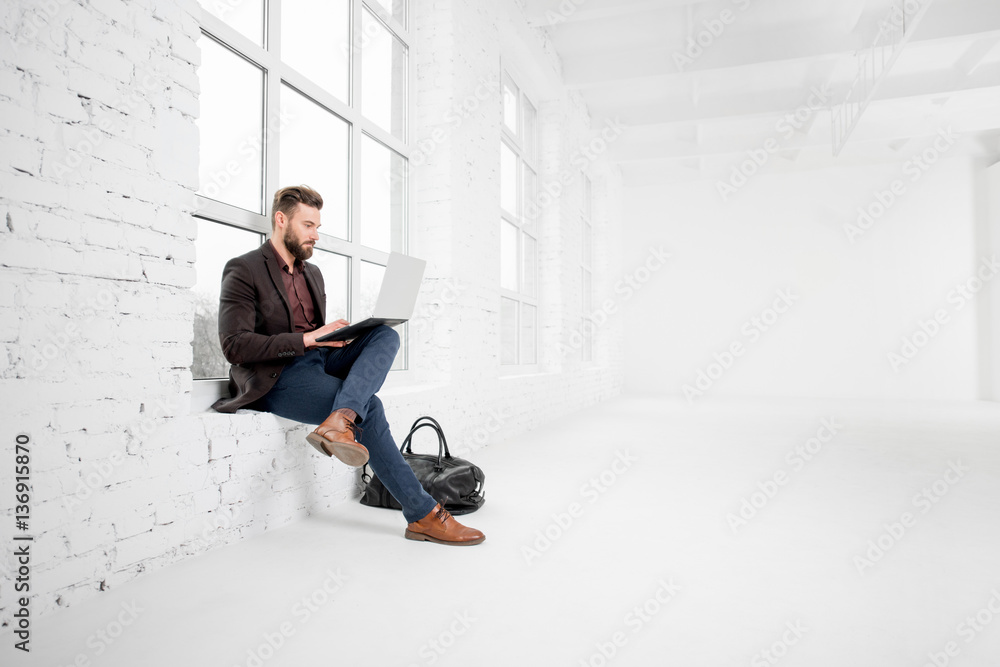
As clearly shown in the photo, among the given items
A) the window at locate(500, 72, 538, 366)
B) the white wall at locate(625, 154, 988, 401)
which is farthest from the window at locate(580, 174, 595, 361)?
the white wall at locate(625, 154, 988, 401)

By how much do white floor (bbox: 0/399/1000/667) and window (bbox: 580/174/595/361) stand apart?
485 cm

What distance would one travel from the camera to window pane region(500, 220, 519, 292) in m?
5.23

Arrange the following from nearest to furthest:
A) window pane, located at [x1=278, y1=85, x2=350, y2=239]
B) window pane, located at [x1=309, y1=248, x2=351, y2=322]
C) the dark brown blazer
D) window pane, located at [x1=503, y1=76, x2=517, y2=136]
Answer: the dark brown blazer < window pane, located at [x1=278, y1=85, x2=350, y2=239] < window pane, located at [x1=309, y1=248, x2=351, y2=322] < window pane, located at [x1=503, y1=76, x2=517, y2=136]

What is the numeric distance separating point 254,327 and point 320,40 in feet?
5.24

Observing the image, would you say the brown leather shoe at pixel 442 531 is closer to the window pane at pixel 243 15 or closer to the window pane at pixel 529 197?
the window pane at pixel 243 15

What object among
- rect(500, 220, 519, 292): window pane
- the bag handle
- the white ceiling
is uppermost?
the white ceiling

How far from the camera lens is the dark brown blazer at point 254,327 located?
6.46 feet

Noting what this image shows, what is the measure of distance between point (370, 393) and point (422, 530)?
49 cm

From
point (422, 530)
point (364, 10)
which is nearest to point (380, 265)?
point (364, 10)

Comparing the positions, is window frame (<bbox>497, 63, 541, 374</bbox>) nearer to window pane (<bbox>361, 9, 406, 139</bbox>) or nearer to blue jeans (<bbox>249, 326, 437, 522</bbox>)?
window pane (<bbox>361, 9, 406, 139</bbox>)

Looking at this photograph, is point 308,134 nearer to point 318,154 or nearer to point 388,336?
point 318,154

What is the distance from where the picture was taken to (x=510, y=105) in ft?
18.0

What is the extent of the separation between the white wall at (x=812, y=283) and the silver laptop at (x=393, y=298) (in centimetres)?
850

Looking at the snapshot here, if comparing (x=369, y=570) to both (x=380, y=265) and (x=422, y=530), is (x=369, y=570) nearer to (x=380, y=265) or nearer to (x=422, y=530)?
(x=422, y=530)
